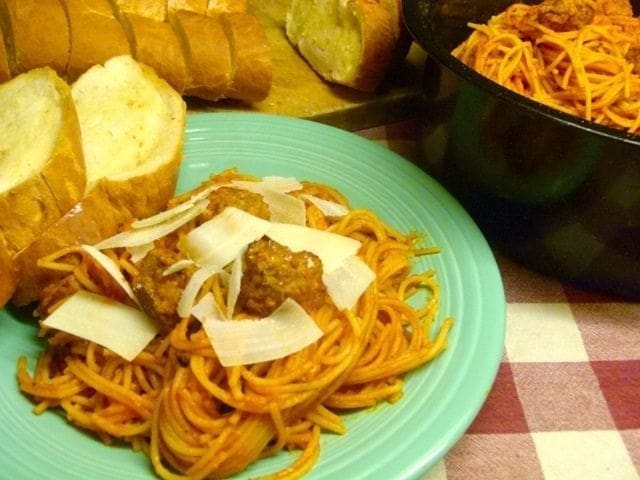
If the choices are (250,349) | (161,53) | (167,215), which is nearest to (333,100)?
(161,53)

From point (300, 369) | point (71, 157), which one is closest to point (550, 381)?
point (300, 369)

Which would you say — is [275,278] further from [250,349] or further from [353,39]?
[353,39]

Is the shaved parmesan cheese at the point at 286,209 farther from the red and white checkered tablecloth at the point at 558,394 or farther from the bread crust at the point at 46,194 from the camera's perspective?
the red and white checkered tablecloth at the point at 558,394

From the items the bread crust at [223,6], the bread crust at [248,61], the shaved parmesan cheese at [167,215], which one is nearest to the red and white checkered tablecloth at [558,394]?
the shaved parmesan cheese at [167,215]

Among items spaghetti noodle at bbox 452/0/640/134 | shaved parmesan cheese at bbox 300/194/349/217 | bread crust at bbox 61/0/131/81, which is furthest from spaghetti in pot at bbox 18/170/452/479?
bread crust at bbox 61/0/131/81

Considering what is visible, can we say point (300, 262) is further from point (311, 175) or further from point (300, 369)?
point (311, 175)

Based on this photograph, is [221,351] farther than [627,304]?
No
